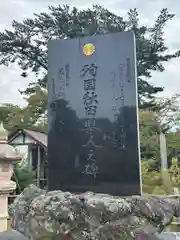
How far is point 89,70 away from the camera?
4.21 meters

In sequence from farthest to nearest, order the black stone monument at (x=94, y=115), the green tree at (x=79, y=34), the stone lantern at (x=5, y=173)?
1. the green tree at (x=79, y=34)
2. the stone lantern at (x=5, y=173)
3. the black stone monument at (x=94, y=115)

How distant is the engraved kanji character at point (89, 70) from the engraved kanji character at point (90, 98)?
0.64 feet

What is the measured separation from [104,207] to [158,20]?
44.1ft

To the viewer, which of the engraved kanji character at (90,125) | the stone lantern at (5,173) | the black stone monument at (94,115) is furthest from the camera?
the stone lantern at (5,173)

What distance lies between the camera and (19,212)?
362cm

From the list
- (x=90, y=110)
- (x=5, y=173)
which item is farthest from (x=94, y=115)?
(x=5, y=173)

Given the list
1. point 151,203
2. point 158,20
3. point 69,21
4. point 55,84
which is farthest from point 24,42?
point 151,203

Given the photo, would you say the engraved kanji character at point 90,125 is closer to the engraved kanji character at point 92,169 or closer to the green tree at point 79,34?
the engraved kanji character at point 92,169

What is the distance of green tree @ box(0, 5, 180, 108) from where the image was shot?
50.8 ft

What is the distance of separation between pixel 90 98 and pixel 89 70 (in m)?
0.29

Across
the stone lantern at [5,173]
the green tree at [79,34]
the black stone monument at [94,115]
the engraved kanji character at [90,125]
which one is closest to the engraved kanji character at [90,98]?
the black stone monument at [94,115]

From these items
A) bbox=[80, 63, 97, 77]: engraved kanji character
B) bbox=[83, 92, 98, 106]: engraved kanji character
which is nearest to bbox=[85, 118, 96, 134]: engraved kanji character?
bbox=[83, 92, 98, 106]: engraved kanji character

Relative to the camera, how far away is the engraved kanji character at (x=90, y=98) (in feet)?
13.6

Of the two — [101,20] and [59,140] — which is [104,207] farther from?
[101,20]
